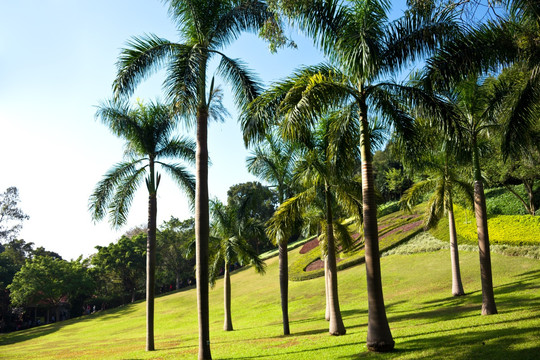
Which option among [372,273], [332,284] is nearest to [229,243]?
[332,284]

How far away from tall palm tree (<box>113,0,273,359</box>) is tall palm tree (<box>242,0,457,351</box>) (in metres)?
1.54

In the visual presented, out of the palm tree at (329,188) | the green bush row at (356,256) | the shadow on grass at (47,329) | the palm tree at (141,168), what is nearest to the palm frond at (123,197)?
the palm tree at (141,168)

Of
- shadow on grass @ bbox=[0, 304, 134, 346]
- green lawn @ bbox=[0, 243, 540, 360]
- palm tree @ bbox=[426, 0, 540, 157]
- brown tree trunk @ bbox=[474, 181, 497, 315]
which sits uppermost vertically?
palm tree @ bbox=[426, 0, 540, 157]

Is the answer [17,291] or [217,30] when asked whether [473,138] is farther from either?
A: [17,291]

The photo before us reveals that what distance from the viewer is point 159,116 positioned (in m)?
17.7

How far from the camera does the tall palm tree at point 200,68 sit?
10953mm

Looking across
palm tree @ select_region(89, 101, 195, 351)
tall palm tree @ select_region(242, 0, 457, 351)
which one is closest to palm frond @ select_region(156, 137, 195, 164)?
palm tree @ select_region(89, 101, 195, 351)

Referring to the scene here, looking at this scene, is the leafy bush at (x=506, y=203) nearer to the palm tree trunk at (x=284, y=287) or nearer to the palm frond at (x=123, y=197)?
the palm tree trunk at (x=284, y=287)

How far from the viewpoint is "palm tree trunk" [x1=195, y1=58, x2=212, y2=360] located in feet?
36.0

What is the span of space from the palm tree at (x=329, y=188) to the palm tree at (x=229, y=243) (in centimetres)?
636

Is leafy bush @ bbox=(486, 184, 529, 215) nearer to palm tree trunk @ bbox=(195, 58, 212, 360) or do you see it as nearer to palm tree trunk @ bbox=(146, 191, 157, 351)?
palm tree trunk @ bbox=(146, 191, 157, 351)

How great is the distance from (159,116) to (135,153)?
2.07m

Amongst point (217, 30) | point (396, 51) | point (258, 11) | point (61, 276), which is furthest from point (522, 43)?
point (61, 276)

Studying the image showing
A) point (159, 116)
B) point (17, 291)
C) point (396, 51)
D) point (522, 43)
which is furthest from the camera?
point (17, 291)
